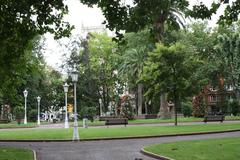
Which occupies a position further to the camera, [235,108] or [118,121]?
[235,108]

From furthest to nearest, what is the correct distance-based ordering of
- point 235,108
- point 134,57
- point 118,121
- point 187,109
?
1. point 134,57
2. point 235,108
3. point 187,109
4. point 118,121

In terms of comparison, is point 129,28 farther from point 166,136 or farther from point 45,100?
point 45,100

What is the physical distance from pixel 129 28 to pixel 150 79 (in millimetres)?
26487

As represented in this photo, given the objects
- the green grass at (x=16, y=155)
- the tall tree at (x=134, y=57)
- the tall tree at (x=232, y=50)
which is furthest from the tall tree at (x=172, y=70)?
the tall tree at (x=134, y=57)

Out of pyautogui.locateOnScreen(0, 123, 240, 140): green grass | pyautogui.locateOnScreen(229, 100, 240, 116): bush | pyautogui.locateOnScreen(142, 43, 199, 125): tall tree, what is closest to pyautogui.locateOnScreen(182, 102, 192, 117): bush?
pyautogui.locateOnScreen(229, 100, 240, 116): bush

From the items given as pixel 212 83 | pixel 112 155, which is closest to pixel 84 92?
pixel 212 83

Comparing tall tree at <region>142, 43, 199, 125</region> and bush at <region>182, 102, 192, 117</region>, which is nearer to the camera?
tall tree at <region>142, 43, 199, 125</region>

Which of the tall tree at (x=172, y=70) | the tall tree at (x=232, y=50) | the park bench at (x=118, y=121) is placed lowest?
the park bench at (x=118, y=121)

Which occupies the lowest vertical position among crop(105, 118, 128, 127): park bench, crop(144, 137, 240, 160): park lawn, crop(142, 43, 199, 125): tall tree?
crop(144, 137, 240, 160): park lawn

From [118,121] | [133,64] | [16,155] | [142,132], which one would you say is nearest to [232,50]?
[133,64]

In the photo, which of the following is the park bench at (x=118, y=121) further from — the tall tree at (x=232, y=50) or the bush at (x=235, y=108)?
the bush at (x=235, y=108)

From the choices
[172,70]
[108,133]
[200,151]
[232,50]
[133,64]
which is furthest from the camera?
[133,64]

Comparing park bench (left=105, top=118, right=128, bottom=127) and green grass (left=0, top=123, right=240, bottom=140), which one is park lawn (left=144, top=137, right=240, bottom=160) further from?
park bench (left=105, top=118, right=128, bottom=127)

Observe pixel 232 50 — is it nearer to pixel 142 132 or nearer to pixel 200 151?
pixel 142 132
